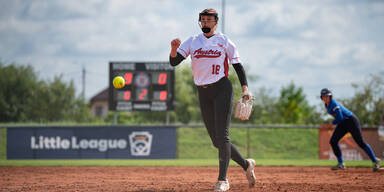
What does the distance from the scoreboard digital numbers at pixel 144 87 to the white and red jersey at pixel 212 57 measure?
1202 cm

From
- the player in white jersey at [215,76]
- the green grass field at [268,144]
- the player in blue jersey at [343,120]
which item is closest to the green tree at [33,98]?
the green grass field at [268,144]

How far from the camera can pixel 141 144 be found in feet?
57.0

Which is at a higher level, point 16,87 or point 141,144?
point 16,87

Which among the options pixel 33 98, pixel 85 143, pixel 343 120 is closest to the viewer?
pixel 343 120

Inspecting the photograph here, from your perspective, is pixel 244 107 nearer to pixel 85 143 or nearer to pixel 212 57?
pixel 212 57

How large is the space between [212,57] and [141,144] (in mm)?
11960

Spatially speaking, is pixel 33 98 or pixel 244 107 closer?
pixel 244 107

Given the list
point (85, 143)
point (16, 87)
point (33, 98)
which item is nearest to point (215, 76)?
point (85, 143)

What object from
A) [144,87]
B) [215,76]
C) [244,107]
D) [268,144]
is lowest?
[268,144]

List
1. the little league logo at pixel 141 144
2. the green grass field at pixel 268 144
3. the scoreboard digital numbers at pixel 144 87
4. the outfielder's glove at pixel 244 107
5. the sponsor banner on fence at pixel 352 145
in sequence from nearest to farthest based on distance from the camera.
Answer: the outfielder's glove at pixel 244 107 → the sponsor banner on fence at pixel 352 145 → the little league logo at pixel 141 144 → the scoreboard digital numbers at pixel 144 87 → the green grass field at pixel 268 144

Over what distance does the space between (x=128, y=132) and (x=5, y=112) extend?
830 inches

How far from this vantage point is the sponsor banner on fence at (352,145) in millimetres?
17281

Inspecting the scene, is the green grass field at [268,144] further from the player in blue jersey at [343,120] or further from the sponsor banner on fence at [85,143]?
the player in blue jersey at [343,120]

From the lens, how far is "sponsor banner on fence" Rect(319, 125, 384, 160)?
1728cm
